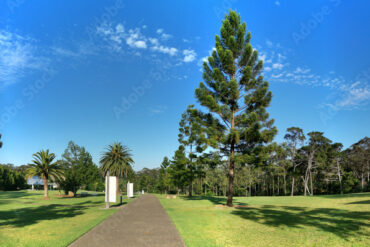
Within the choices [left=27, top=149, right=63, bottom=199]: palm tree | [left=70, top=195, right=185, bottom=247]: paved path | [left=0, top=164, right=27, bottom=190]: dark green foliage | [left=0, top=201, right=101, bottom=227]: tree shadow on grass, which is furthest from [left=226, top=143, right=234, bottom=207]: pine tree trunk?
[left=0, top=164, right=27, bottom=190]: dark green foliage

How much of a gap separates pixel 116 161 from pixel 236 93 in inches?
1285

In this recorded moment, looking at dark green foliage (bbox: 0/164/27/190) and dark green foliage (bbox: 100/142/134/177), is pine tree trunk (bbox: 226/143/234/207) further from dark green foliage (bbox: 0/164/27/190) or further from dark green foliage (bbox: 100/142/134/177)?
dark green foliage (bbox: 0/164/27/190)

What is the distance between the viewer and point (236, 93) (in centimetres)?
1839

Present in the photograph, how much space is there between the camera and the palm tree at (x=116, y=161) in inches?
1678

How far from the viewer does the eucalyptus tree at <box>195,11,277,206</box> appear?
18064mm

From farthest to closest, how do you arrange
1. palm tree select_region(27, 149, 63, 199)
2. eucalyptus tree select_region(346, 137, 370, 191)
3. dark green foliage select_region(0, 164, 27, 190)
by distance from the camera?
dark green foliage select_region(0, 164, 27, 190) < eucalyptus tree select_region(346, 137, 370, 191) < palm tree select_region(27, 149, 63, 199)

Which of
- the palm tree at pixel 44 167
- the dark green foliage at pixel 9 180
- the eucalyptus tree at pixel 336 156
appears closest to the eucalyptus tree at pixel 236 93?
the palm tree at pixel 44 167

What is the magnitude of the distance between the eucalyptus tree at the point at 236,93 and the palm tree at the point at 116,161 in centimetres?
2946

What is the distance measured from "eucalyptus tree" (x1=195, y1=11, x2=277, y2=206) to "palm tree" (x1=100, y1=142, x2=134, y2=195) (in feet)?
96.6

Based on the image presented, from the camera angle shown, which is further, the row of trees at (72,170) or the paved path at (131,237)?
the row of trees at (72,170)

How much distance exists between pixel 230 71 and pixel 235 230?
46.1 ft

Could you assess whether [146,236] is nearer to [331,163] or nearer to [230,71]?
[230,71]

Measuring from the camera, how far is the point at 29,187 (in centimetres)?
7044

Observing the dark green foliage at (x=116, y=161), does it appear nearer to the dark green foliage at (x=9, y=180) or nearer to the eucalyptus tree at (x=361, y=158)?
the dark green foliage at (x=9, y=180)
